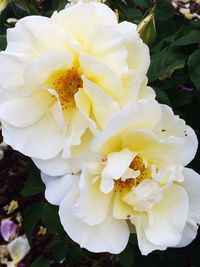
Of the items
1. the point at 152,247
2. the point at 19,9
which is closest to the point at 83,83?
the point at 152,247

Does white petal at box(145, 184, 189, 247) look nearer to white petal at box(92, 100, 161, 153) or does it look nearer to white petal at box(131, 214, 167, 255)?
white petal at box(131, 214, 167, 255)

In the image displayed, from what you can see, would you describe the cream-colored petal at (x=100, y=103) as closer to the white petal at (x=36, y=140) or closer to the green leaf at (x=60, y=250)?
the white petal at (x=36, y=140)

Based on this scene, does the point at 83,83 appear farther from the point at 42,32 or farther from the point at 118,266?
the point at 118,266

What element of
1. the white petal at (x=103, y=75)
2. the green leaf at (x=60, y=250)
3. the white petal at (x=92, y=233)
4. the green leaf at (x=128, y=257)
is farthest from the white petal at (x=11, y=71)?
the green leaf at (x=60, y=250)

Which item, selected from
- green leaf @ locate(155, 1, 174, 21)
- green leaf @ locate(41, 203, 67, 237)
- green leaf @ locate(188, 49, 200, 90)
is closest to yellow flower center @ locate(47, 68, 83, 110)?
green leaf @ locate(188, 49, 200, 90)

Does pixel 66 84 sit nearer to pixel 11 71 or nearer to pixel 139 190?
pixel 11 71

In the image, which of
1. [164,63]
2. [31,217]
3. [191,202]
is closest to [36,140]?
[191,202]

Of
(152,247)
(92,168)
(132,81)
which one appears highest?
(132,81)
